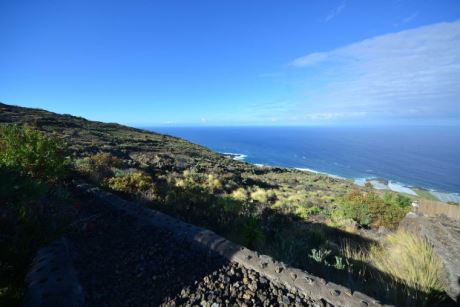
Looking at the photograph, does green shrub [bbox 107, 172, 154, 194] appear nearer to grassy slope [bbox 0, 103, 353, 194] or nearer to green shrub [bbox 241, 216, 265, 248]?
green shrub [bbox 241, 216, 265, 248]

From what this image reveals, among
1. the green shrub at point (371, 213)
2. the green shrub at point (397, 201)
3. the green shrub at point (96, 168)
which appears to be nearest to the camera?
the green shrub at point (96, 168)

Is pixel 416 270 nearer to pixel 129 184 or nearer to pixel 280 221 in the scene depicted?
pixel 280 221

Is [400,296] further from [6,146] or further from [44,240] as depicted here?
[6,146]

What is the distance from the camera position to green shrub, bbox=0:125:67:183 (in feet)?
21.4

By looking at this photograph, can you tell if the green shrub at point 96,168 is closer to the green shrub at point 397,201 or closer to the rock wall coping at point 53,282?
the rock wall coping at point 53,282

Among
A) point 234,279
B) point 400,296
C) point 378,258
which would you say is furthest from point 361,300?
point 378,258

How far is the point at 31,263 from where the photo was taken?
3.67m

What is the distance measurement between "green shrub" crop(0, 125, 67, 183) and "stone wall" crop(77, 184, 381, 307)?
236 cm

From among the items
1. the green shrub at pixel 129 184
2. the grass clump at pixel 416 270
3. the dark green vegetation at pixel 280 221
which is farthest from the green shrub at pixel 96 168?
the grass clump at pixel 416 270

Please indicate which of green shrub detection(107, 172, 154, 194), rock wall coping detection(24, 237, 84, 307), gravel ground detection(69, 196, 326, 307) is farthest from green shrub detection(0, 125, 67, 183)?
rock wall coping detection(24, 237, 84, 307)

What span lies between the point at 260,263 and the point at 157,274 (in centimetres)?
170

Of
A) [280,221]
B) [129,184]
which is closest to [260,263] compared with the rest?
[280,221]

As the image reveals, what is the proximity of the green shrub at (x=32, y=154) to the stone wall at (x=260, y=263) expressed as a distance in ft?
7.75

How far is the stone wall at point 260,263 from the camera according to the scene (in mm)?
3312
